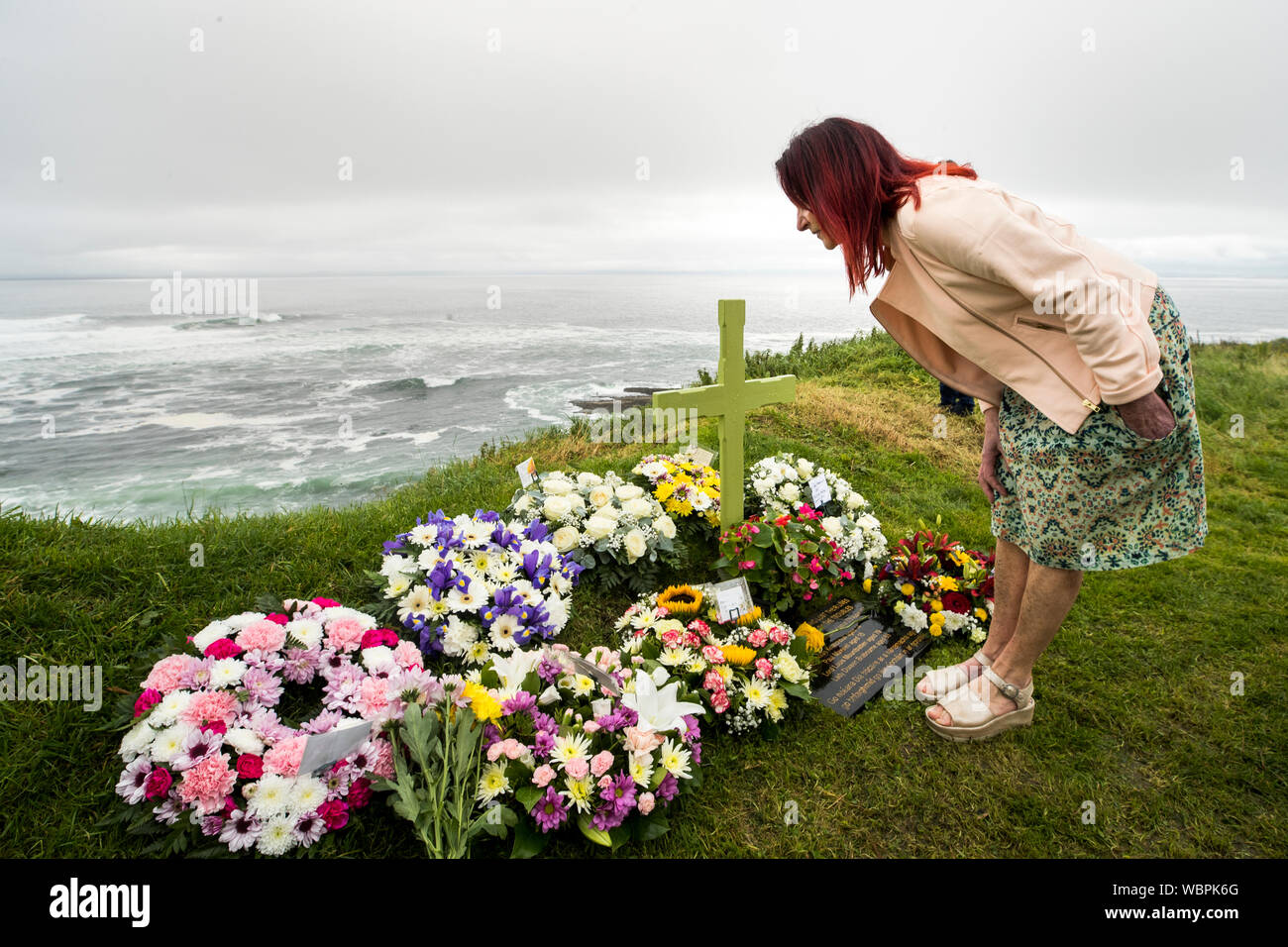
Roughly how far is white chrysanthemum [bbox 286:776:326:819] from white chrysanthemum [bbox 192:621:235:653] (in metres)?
0.76

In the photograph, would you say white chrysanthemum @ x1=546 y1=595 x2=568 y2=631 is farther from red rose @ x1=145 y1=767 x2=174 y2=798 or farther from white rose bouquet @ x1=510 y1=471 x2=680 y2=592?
red rose @ x1=145 y1=767 x2=174 y2=798

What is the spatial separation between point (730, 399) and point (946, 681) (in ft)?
5.99

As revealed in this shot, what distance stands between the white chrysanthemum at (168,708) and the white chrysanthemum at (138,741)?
27 millimetres

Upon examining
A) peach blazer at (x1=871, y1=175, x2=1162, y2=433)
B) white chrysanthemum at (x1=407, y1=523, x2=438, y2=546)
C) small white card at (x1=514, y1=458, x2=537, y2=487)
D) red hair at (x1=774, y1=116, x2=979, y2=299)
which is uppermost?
red hair at (x1=774, y1=116, x2=979, y2=299)

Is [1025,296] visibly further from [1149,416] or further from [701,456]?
[701,456]

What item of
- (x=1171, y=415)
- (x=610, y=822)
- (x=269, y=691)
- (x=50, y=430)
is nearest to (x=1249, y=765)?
(x=1171, y=415)

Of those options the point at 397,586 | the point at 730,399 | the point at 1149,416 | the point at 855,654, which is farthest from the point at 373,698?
the point at 1149,416

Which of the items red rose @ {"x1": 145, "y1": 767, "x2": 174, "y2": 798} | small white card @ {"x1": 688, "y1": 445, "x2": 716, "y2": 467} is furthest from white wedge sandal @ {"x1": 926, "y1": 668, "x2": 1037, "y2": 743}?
red rose @ {"x1": 145, "y1": 767, "x2": 174, "y2": 798}

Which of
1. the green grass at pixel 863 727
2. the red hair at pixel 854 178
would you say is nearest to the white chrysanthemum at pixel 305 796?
the green grass at pixel 863 727

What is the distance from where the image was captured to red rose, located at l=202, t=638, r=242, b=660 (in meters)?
2.39

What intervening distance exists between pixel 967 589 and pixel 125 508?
19.0 ft

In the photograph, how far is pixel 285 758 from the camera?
6.66 feet

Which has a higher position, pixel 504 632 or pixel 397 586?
pixel 397 586

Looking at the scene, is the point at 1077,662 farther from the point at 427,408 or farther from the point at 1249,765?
the point at 427,408
